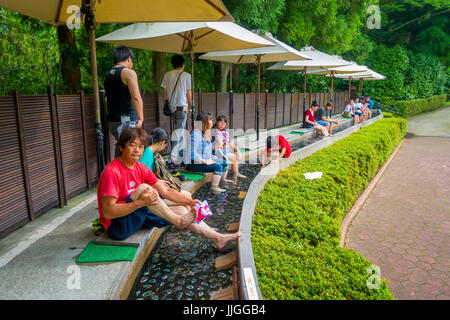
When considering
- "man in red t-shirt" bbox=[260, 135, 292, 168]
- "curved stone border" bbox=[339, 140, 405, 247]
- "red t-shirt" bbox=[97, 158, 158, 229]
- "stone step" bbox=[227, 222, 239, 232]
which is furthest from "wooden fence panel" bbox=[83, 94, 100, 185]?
"curved stone border" bbox=[339, 140, 405, 247]

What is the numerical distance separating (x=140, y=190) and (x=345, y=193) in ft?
16.2

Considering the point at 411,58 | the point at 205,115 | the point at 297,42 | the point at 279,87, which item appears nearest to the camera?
the point at 205,115

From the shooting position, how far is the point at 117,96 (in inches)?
182

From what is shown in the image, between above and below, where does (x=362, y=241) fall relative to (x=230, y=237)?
below

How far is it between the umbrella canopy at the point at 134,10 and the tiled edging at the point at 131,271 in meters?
2.58

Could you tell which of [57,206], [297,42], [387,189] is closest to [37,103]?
[57,206]

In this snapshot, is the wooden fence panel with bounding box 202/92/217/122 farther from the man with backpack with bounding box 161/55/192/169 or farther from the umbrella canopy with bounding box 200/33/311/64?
the man with backpack with bounding box 161/55/192/169

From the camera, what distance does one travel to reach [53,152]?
15.2 feet

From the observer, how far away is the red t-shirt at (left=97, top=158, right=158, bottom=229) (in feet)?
10.3

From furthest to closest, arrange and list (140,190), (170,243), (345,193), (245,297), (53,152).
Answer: (345,193) < (53,152) < (170,243) < (140,190) < (245,297)

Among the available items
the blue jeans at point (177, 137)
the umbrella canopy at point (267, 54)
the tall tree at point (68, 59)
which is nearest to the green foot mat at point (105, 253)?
the blue jeans at point (177, 137)

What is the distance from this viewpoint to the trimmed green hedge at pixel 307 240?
309 centimetres

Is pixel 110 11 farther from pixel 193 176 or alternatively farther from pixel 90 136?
pixel 193 176

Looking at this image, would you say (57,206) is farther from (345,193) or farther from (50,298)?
(345,193)
